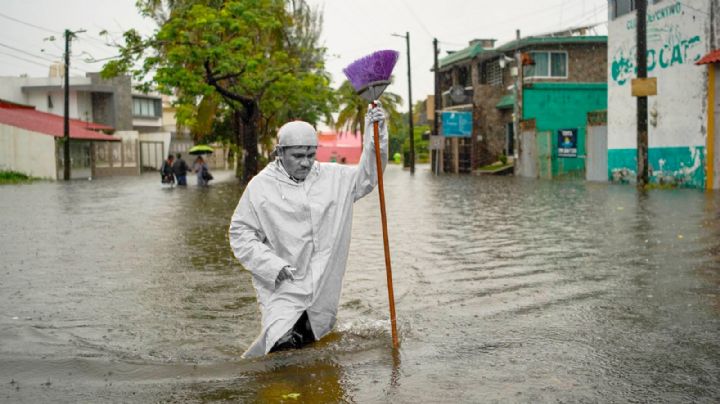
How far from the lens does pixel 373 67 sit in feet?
17.6

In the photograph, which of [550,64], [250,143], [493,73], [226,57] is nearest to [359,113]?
[493,73]

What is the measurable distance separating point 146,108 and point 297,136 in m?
65.0

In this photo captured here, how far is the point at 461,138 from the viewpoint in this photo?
1909 inches

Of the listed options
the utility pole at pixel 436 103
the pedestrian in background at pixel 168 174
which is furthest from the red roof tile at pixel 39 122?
the utility pole at pixel 436 103

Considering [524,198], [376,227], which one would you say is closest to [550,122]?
[524,198]

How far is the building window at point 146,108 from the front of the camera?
65.2m

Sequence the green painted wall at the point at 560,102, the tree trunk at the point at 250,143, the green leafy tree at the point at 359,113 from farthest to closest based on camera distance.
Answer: the green leafy tree at the point at 359,113, the green painted wall at the point at 560,102, the tree trunk at the point at 250,143

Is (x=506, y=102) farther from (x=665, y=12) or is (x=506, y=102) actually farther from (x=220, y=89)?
(x=665, y=12)

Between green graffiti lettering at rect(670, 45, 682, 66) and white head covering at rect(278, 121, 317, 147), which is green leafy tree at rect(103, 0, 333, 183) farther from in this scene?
white head covering at rect(278, 121, 317, 147)

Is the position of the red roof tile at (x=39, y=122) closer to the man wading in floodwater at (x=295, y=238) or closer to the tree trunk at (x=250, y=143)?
the tree trunk at (x=250, y=143)

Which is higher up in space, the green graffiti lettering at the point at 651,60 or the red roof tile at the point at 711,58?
the green graffiti lettering at the point at 651,60

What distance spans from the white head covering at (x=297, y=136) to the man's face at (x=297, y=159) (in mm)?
31

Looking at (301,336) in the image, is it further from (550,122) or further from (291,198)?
(550,122)

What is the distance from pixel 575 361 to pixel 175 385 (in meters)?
2.33
